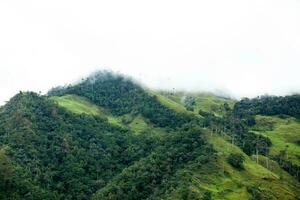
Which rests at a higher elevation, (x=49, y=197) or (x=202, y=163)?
(x=202, y=163)

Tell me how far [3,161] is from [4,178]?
9.23m

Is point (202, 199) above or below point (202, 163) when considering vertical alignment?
below

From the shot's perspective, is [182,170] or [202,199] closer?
[202,199]

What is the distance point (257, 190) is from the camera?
7436 inches

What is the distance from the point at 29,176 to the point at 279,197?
101 m

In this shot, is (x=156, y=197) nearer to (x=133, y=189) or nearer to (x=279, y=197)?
(x=133, y=189)

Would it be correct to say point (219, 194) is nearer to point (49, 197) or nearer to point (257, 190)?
point (257, 190)

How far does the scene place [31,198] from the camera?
7165 inches

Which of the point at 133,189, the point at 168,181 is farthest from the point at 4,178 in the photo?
the point at 168,181

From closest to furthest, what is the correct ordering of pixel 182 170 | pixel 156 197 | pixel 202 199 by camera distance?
pixel 202 199 < pixel 156 197 < pixel 182 170

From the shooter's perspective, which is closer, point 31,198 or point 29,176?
point 31,198

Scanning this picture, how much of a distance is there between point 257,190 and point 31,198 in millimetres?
87171

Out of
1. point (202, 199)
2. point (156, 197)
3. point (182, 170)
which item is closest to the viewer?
point (202, 199)

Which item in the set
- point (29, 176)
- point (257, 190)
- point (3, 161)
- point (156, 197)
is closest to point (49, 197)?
point (29, 176)
